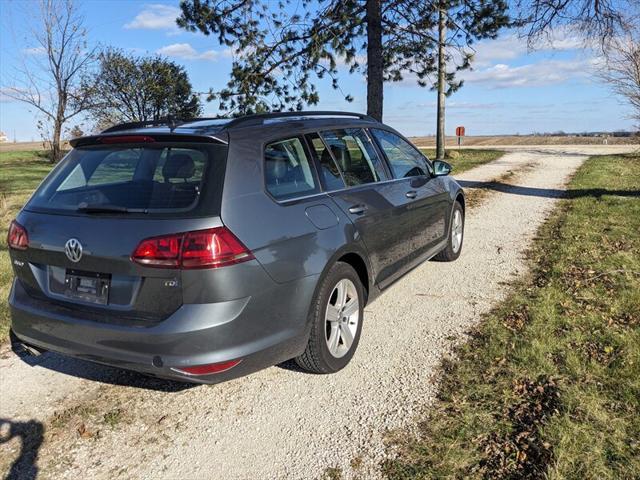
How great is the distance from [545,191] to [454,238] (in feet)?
22.6

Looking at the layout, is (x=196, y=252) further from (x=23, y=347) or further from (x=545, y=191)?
(x=545, y=191)

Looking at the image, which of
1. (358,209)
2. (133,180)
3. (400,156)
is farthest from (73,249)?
(400,156)

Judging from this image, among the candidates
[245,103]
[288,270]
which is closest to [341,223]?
[288,270]

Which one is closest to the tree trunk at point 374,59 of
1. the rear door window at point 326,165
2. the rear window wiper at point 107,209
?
the rear door window at point 326,165

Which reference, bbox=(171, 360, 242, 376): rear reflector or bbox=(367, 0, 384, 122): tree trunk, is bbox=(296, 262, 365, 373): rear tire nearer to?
bbox=(171, 360, 242, 376): rear reflector

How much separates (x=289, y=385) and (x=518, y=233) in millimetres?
5331

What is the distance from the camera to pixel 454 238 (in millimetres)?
6180

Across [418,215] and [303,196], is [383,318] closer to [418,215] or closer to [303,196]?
[418,215]

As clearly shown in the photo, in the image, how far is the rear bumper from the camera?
105 inches

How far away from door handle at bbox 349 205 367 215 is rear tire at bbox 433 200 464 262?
7.72ft

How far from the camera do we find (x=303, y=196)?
131 inches

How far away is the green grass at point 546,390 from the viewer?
2.57 metres

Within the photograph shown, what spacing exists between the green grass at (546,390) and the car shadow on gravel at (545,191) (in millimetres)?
5557

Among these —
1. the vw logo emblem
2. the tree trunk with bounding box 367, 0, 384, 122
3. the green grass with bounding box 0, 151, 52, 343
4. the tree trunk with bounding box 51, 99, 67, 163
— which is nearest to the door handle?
the vw logo emblem
